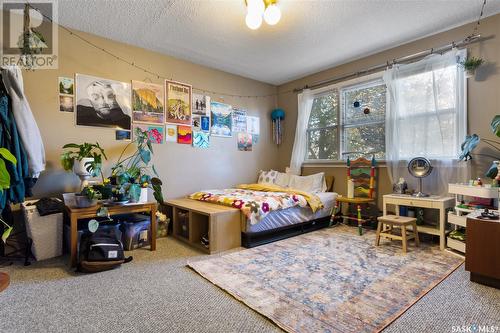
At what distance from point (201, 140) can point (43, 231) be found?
225cm

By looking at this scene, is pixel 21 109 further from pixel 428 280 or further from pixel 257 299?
pixel 428 280

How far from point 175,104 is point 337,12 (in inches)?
94.8

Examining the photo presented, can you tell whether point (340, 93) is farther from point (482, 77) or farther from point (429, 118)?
point (482, 77)

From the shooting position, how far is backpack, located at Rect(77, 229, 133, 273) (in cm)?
215

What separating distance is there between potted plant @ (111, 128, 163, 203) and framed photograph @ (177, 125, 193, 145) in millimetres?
552

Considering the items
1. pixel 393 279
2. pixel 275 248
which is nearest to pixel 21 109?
pixel 275 248

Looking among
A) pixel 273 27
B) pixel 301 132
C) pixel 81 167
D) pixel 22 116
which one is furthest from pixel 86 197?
pixel 301 132

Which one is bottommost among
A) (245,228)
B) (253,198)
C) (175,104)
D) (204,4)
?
(245,228)

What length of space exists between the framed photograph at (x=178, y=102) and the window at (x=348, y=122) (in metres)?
2.23

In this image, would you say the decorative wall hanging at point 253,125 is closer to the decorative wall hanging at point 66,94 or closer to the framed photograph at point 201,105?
the framed photograph at point 201,105

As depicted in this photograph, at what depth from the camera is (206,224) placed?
3113 millimetres

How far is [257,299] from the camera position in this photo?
1735 mm

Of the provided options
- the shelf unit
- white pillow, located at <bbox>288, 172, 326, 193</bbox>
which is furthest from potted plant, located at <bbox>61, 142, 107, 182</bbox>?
the shelf unit

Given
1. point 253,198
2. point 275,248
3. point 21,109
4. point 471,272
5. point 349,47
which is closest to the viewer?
point 471,272
